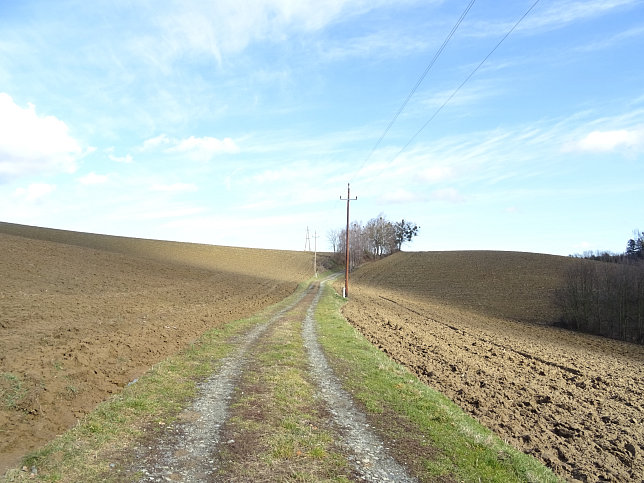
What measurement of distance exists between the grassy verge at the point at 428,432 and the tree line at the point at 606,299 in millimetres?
31669

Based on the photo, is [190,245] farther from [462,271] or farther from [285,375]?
[285,375]

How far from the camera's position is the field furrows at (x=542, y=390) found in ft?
29.8

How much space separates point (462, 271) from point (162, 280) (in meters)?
51.8

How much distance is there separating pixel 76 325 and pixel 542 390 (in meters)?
16.9

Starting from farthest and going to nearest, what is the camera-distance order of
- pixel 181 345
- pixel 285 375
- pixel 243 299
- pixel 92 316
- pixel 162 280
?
1. pixel 162 280
2. pixel 243 299
3. pixel 92 316
4. pixel 181 345
5. pixel 285 375

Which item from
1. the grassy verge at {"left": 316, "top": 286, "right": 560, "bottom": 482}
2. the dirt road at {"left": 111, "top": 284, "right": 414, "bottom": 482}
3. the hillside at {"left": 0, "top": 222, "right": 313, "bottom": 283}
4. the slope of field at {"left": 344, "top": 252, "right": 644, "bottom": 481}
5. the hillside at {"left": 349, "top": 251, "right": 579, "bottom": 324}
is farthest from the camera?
the hillside at {"left": 0, "top": 222, "right": 313, "bottom": 283}

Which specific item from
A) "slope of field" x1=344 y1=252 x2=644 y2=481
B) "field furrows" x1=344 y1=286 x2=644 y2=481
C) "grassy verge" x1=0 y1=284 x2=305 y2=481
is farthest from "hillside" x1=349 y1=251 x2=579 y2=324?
"grassy verge" x1=0 y1=284 x2=305 y2=481

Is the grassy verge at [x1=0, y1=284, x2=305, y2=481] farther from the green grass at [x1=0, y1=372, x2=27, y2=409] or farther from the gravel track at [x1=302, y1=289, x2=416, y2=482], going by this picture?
the gravel track at [x1=302, y1=289, x2=416, y2=482]

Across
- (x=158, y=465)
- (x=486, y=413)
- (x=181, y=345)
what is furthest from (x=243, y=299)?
(x=158, y=465)

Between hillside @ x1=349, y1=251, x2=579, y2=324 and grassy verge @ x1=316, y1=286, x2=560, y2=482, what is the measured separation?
3487 cm

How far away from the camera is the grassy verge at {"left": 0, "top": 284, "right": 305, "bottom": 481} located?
6086 mm

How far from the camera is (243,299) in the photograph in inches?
1425

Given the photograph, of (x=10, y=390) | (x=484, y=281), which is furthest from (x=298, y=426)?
(x=484, y=281)

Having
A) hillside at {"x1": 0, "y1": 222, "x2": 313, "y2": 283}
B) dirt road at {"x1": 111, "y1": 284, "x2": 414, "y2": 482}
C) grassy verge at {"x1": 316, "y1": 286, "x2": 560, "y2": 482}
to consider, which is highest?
hillside at {"x1": 0, "y1": 222, "x2": 313, "y2": 283}
